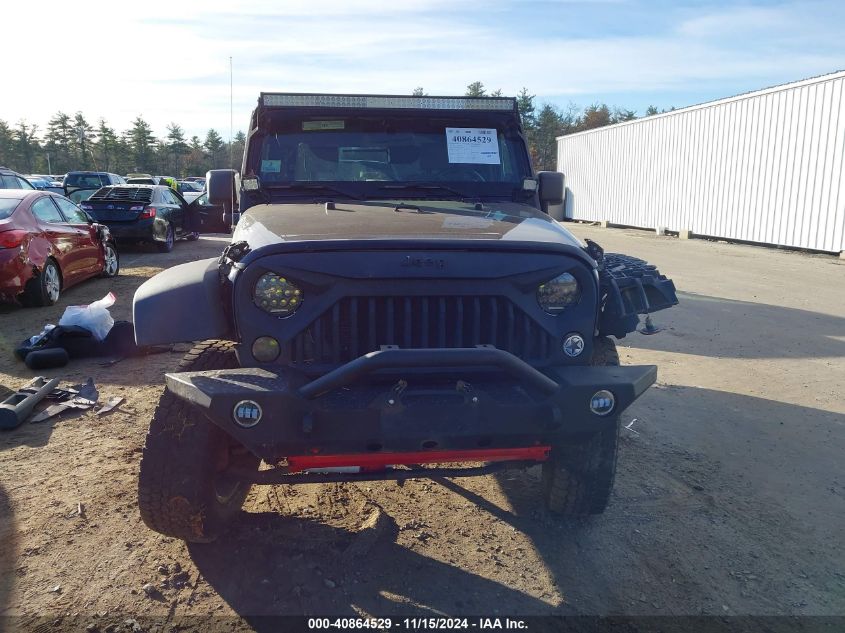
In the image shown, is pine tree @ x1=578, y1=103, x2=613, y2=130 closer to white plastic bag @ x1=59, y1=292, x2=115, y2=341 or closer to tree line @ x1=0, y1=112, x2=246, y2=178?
tree line @ x1=0, y1=112, x2=246, y2=178

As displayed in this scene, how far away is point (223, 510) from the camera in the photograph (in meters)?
3.11

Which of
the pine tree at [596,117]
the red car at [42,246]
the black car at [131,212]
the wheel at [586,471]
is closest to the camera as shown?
the wheel at [586,471]

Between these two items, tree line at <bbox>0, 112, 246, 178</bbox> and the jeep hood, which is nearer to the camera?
the jeep hood

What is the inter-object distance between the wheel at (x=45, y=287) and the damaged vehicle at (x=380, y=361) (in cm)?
636

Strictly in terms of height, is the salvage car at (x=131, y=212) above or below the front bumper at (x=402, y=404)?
above

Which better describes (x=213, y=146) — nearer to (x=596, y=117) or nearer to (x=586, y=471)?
(x=596, y=117)

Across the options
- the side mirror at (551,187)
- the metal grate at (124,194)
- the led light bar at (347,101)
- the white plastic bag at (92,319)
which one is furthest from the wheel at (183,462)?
the metal grate at (124,194)

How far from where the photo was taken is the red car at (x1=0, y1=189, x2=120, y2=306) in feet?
26.1

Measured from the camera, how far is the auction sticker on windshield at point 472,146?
4.34 m

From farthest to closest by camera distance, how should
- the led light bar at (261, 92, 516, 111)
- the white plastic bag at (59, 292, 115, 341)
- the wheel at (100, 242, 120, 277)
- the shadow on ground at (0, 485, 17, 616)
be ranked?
the wheel at (100, 242, 120, 277) → the white plastic bag at (59, 292, 115, 341) → the led light bar at (261, 92, 516, 111) → the shadow on ground at (0, 485, 17, 616)

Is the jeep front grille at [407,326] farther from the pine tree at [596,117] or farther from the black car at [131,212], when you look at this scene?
the pine tree at [596,117]

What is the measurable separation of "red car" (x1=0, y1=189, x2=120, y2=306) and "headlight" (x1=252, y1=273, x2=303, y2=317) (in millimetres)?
6699

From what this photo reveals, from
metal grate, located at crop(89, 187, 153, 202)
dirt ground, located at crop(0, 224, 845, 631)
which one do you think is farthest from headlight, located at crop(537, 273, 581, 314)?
metal grate, located at crop(89, 187, 153, 202)

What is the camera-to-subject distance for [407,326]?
9.06ft
